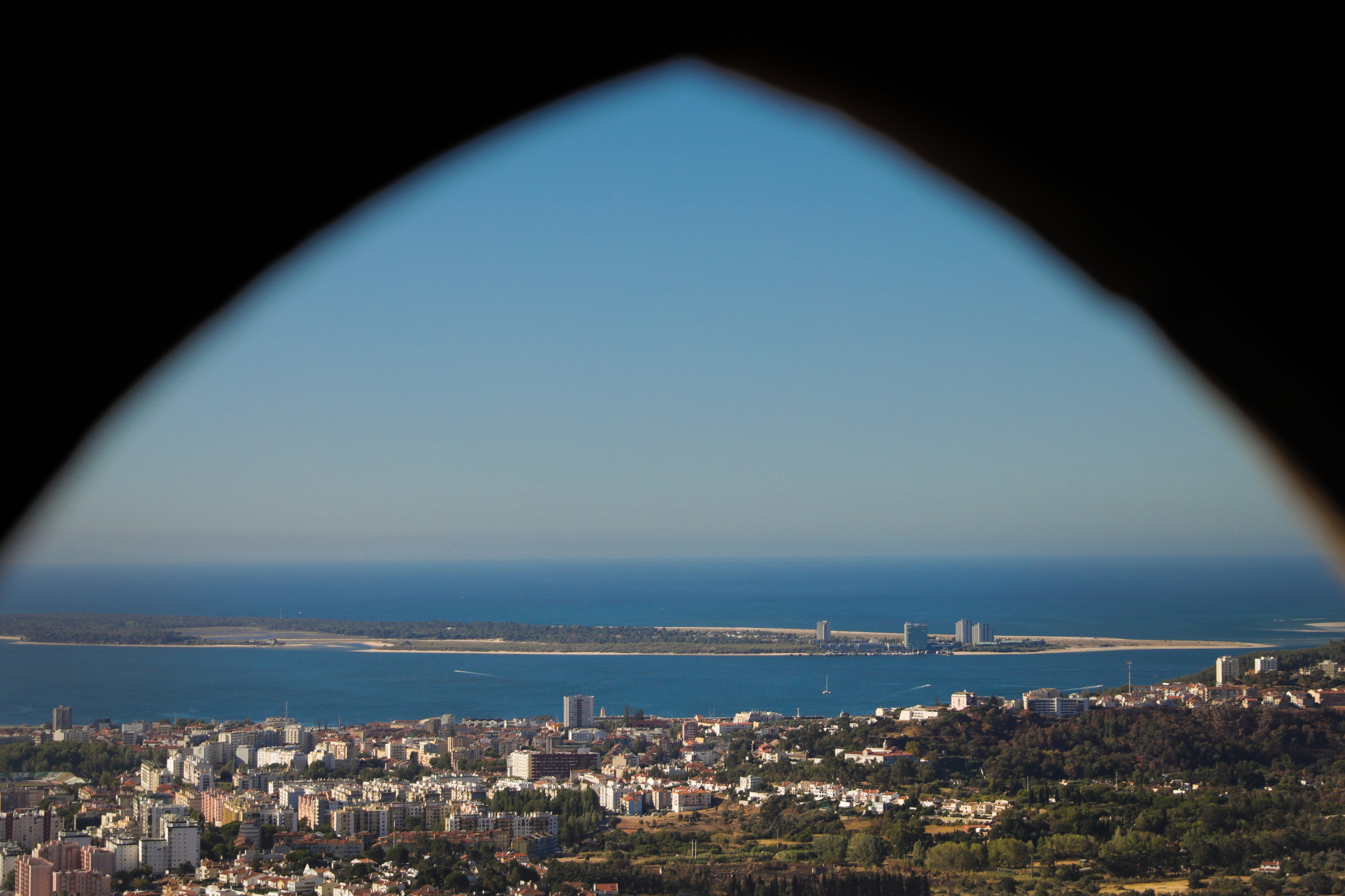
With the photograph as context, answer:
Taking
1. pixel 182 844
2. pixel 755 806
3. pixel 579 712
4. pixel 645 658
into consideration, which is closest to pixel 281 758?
pixel 182 844

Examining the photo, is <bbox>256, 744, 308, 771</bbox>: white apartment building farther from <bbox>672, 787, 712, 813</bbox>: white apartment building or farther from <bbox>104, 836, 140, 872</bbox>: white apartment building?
<bbox>672, 787, 712, 813</bbox>: white apartment building

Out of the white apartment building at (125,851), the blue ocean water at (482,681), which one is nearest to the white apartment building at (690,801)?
the white apartment building at (125,851)

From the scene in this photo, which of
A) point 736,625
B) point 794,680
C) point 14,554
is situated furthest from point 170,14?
point 736,625

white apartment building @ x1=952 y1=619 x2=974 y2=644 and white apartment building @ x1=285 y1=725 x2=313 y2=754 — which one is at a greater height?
white apartment building @ x1=285 y1=725 x2=313 y2=754

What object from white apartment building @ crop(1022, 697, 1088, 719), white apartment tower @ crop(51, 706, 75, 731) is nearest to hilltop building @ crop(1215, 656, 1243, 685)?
white apartment building @ crop(1022, 697, 1088, 719)

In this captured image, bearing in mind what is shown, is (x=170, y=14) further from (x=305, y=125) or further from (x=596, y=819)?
(x=596, y=819)
